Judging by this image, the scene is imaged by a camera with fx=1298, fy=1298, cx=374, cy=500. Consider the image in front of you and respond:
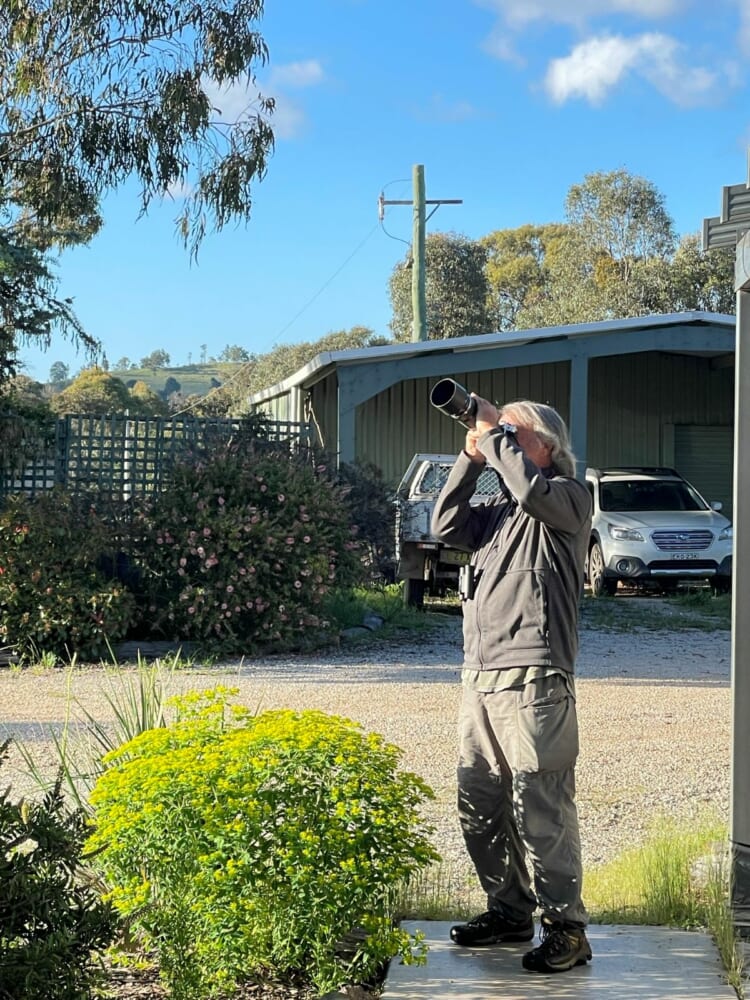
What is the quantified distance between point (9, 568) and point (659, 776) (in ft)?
22.1

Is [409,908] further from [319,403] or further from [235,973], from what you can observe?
[319,403]

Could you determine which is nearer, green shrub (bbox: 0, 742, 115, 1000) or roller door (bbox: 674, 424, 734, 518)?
green shrub (bbox: 0, 742, 115, 1000)

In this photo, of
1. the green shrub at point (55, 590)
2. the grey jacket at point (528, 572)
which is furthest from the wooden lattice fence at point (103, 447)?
the grey jacket at point (528, 572)

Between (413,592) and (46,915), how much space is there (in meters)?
→ 12.2

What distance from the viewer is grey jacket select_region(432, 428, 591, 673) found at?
13.0 feet

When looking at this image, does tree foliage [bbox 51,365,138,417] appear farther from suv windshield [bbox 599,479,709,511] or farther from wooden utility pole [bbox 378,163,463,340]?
suv windshield [bbox 599,479,709,511]

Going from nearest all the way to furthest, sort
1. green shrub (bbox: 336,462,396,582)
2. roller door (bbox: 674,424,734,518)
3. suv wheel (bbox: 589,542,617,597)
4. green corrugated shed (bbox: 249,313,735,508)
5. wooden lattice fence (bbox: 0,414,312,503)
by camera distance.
→ wooden lattice fence (bbox: 0,414,312,503) → green shrub (bbox: 336,462,396,582) → suv wheel (bbox: 589,542,617,597) → green corrugated shed (bbox: 249,313,735,508) → roller door (bbox: 674,424,734,518)

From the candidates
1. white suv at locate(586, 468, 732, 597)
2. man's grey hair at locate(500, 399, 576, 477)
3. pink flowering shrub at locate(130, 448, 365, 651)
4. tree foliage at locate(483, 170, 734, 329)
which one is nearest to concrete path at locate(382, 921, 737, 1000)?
man's grey hair at locate(500, 399, 576, 477)

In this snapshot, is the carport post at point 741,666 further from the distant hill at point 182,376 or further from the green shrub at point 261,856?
the distant hill at point 182,376

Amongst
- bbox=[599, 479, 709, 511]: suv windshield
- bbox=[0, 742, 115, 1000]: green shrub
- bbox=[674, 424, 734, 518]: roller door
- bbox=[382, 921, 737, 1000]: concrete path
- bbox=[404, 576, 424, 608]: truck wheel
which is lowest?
bbox=[382, 921, 737, 1000]: concrete path

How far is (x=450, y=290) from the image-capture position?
167 ft

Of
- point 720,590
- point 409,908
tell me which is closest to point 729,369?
point 720,590

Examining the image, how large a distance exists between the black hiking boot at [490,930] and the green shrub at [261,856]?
0.91ft

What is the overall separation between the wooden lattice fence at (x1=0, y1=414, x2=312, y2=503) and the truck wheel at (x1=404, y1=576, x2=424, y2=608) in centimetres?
205
